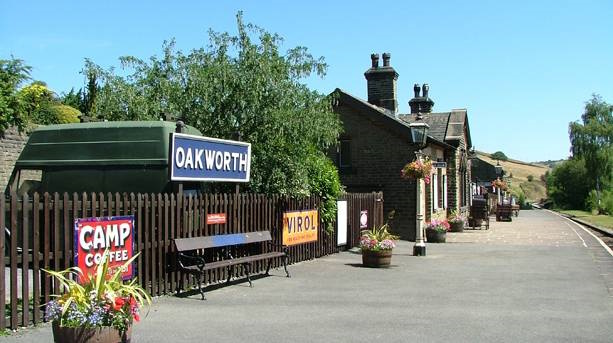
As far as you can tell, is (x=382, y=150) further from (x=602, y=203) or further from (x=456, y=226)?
(x=602, y=203)

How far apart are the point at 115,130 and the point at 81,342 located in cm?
598

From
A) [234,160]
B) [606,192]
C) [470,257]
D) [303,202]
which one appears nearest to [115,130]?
[234,160]

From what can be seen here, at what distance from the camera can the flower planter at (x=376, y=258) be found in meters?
14.3

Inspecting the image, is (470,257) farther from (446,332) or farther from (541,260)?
(446,332)

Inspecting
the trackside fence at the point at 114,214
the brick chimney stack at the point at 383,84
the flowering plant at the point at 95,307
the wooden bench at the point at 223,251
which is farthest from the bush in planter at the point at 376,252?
the brick chimney stack at the point at 383,84

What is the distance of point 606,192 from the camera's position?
71.7m

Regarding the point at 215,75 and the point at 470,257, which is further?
the point at 470,257

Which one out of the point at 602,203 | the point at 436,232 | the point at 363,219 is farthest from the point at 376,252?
the point at 602,203

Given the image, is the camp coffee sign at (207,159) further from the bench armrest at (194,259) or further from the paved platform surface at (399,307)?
the paved platform surface at (399,307)

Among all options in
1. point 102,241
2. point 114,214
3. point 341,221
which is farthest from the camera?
point 341,221

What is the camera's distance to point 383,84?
2766 centimetres

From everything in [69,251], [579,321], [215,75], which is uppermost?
[215,75]

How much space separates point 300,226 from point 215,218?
3.99 m

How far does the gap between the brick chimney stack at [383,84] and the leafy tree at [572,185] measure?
6517 centimetres
